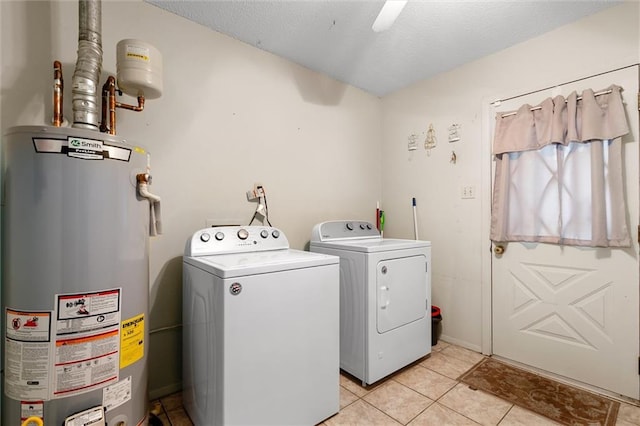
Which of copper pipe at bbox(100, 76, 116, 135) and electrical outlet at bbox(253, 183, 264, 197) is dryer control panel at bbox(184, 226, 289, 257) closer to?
electrical outlet at bbox(253, 183, 264, 197)

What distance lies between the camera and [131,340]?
129 cm

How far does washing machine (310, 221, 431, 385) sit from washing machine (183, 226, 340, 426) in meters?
0.32

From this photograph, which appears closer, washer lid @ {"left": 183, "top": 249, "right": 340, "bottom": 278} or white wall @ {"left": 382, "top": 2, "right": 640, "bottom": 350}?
washer lid @ {"left": 183, "top": 249, "right": 340, "bottom": 278}

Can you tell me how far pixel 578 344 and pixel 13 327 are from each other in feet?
10.0

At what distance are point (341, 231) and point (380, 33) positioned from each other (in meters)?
1.52

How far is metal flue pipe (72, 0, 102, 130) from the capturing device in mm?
1353

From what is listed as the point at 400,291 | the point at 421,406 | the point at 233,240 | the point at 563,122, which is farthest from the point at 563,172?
the point at 233,240

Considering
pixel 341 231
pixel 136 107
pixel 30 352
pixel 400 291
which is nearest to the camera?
pixel 30 352

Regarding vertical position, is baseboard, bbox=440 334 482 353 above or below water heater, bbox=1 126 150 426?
below

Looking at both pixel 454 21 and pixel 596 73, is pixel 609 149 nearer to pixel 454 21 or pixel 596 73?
pixel 596 73

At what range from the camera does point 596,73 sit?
1824 mm

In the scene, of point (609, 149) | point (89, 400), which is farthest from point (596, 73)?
point (89, 400)

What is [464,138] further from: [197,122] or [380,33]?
[197,122]

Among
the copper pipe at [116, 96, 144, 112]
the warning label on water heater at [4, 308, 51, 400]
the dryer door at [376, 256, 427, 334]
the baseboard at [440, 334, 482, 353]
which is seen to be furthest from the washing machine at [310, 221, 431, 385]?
the warning label on water heater at [4, 308, 51, 400]
